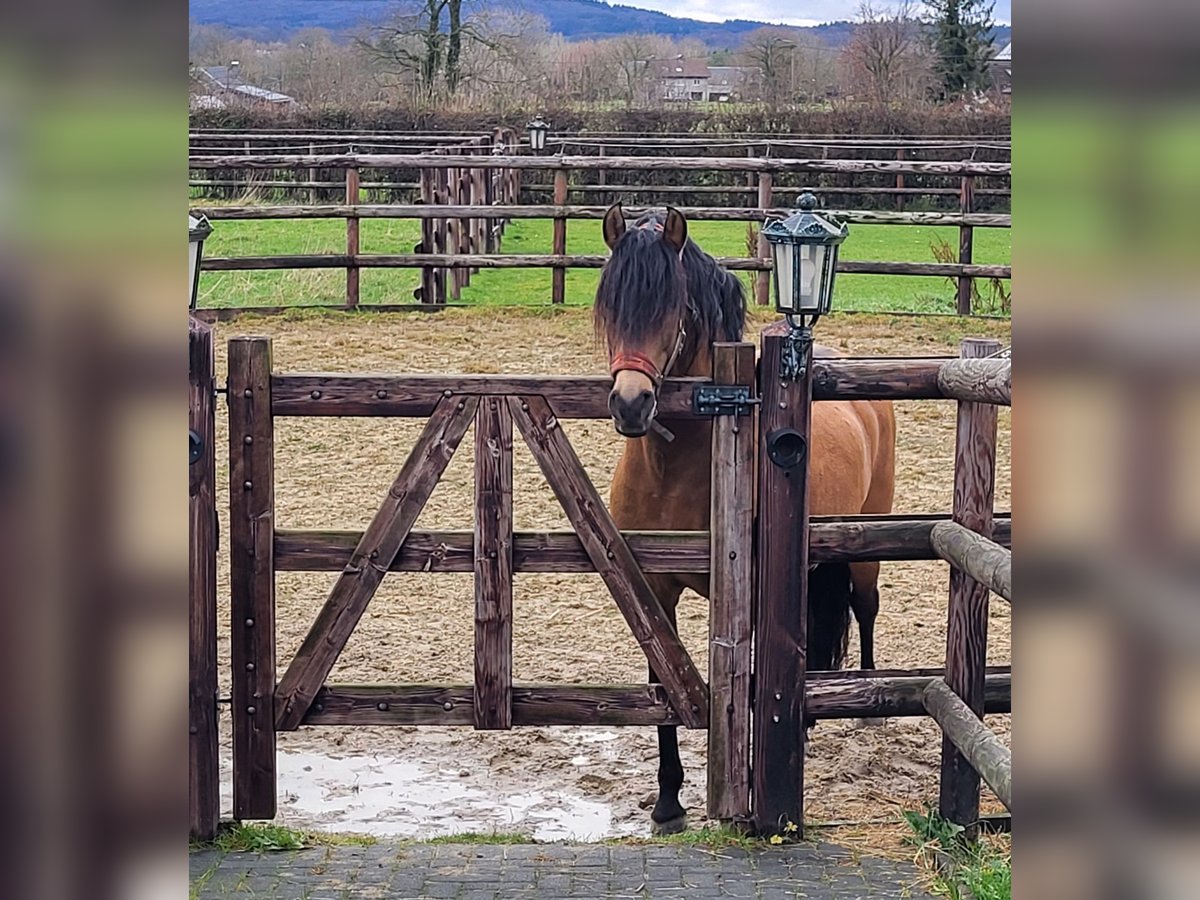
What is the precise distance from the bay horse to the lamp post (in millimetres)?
242

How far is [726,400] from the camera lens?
10.7ft

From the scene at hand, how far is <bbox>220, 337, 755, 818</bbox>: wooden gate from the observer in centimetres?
323

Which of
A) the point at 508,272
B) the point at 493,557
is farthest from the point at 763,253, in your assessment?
the point at 493,557

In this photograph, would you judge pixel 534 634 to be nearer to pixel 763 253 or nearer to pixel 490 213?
pixel 490 213

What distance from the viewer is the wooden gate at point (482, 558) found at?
323 centimetres

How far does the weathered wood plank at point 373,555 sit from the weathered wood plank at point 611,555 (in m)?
0.17

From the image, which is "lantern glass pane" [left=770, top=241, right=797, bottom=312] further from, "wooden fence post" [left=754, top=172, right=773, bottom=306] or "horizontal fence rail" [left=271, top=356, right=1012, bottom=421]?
"wooden fence post" [left=754, top=172, right=773, bottom=306]

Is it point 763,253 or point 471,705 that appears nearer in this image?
point 471,705

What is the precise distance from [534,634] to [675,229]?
2.17 m

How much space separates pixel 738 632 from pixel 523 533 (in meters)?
0.58

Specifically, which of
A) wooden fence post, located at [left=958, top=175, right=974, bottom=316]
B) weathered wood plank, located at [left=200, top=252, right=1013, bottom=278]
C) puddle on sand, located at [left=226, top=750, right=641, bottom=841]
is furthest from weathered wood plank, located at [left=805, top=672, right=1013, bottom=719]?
wooden fence post, located at [left=958, top=175, right=974, bottom=316]

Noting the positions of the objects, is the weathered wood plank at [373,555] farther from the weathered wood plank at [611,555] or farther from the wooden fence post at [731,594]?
the wooden fence post at [731,594]
